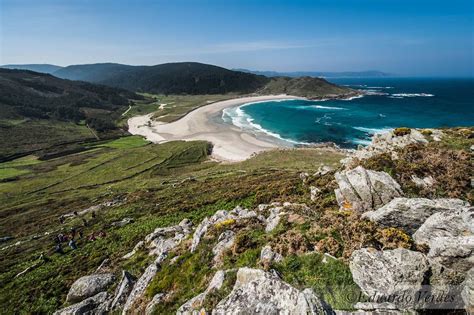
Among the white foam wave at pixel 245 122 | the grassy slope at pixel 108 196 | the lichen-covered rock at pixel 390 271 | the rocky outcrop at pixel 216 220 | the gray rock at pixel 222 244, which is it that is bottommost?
the grassy slope at pixel 108 196

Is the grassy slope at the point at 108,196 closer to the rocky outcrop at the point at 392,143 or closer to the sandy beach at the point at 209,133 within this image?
the rocky outcrop at the point at 392,143

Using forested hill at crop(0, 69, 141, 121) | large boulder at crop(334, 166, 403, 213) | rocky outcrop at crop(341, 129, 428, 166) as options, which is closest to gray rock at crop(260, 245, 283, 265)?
large boulder at crop(334, 166, 403, 213)

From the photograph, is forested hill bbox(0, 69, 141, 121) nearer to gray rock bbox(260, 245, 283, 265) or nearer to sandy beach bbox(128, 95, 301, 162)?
sandy beach bbox(128, 95, 301, 162)

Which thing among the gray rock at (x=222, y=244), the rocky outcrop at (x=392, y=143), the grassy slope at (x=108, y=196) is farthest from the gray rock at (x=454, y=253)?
the rocky outcrop at (x=392, y=143)

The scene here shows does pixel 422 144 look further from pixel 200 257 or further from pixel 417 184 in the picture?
pixel 200 257

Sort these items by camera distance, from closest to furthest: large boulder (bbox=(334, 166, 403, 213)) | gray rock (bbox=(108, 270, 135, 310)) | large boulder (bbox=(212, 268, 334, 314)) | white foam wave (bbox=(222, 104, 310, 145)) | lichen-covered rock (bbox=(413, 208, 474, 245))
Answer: large boulder (bbox=(212, 268, 334, 314)), lichen-covered rock (bbox=(413, 208, 474, 245)), large boulder (bbox=(334, 166, 403, 213)), gray rock (bbox=(108, 270, 135, 310)), white foam wave (bbox=(222, 104, 310, 145))

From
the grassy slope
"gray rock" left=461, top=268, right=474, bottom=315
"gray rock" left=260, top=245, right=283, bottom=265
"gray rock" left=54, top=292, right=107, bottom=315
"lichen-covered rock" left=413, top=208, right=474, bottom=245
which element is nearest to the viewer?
"gray rock" left=461, top=268, right=474, bottom=315
